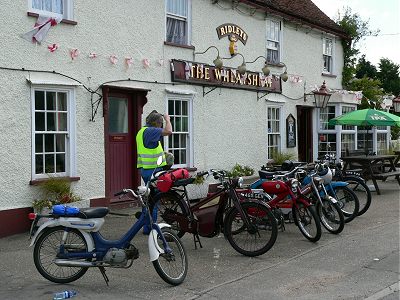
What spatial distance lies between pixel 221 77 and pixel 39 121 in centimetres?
528

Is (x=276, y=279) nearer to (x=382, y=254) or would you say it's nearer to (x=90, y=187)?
(x=382, y=254)

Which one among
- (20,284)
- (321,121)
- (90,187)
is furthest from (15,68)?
(321,121)

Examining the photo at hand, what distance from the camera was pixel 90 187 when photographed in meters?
10.2

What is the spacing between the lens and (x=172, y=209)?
7.27 m

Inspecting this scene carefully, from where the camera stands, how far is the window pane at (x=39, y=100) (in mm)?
9352

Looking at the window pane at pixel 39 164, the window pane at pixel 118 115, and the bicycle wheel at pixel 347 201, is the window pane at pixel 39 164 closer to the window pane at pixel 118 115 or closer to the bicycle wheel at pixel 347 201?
the window pane at pixel 118 115

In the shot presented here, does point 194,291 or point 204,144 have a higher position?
point 204,144

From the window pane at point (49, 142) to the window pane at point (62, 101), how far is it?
1.78 ft

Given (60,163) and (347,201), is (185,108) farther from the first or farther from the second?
(347,201)

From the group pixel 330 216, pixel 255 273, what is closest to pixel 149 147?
pixel 255 273

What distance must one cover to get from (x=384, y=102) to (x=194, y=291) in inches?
687

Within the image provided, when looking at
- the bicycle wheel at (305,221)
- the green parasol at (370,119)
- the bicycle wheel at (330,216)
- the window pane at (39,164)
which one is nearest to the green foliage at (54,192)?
the window pane at (39,164)

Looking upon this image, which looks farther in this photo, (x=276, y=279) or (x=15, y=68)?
(x=15, y=68)

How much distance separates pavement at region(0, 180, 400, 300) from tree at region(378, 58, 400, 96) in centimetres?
4334
